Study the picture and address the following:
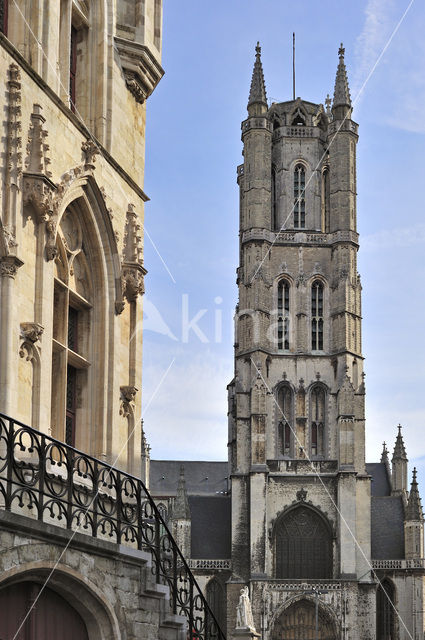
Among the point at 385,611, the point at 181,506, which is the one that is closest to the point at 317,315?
the point at 181,506

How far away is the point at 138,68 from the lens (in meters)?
14.6

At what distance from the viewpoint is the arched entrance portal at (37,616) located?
347 inches

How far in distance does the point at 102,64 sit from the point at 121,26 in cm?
95

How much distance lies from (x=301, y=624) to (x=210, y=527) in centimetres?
959

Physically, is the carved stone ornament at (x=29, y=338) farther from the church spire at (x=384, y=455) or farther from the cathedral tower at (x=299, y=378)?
the church spire at (x=384, y=455)

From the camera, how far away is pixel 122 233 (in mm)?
13672

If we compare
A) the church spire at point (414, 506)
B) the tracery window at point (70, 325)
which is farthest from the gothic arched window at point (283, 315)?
the tracery window at point (70, 325)

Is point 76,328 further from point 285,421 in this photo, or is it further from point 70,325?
point 285,421

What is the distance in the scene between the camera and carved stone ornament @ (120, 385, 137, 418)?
13.6 meters

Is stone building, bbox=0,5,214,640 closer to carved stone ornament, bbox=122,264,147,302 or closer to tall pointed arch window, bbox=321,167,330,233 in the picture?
carved stone ornament, bbox=122,264,147,302

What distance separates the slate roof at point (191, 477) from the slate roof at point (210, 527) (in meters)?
18.9

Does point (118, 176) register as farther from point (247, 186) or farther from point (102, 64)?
point (247, 186)

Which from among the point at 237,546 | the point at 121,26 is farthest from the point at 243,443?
the point at 121,26

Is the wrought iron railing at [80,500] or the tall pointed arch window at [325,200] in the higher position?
the tall pointed arch window at [325,200]
